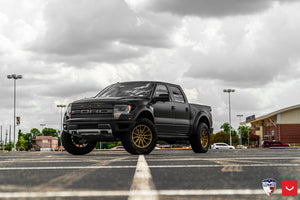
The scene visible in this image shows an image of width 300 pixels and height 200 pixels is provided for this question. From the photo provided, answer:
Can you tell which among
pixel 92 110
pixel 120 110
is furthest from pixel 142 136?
pixel 92 110

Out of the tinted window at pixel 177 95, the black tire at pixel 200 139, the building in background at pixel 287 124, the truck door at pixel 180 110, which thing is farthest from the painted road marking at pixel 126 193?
the building in background at pixel 287 124

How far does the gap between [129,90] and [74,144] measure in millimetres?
2162

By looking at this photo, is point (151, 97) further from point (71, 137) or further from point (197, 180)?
point (197, 180)

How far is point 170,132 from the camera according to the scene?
12.3 m

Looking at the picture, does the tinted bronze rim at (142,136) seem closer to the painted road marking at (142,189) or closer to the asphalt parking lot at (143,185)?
the asphalt parking lot at (143,185)

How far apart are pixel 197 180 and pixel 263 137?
88.6 metres

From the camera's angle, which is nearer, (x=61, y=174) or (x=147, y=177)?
(x=147, y=177)

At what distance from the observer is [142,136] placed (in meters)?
11.2

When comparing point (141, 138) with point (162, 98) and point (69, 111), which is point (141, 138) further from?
point (69, 111)

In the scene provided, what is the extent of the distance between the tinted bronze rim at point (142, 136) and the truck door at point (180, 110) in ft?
4.89

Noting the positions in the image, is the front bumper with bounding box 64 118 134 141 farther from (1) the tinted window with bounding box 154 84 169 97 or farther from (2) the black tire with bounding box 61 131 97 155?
(1) the tinted window with bounding box 154 84 169 97

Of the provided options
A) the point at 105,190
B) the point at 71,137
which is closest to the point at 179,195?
the point at 105,190

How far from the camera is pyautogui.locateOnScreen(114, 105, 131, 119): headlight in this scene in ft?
35.6

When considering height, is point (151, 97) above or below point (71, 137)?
above
